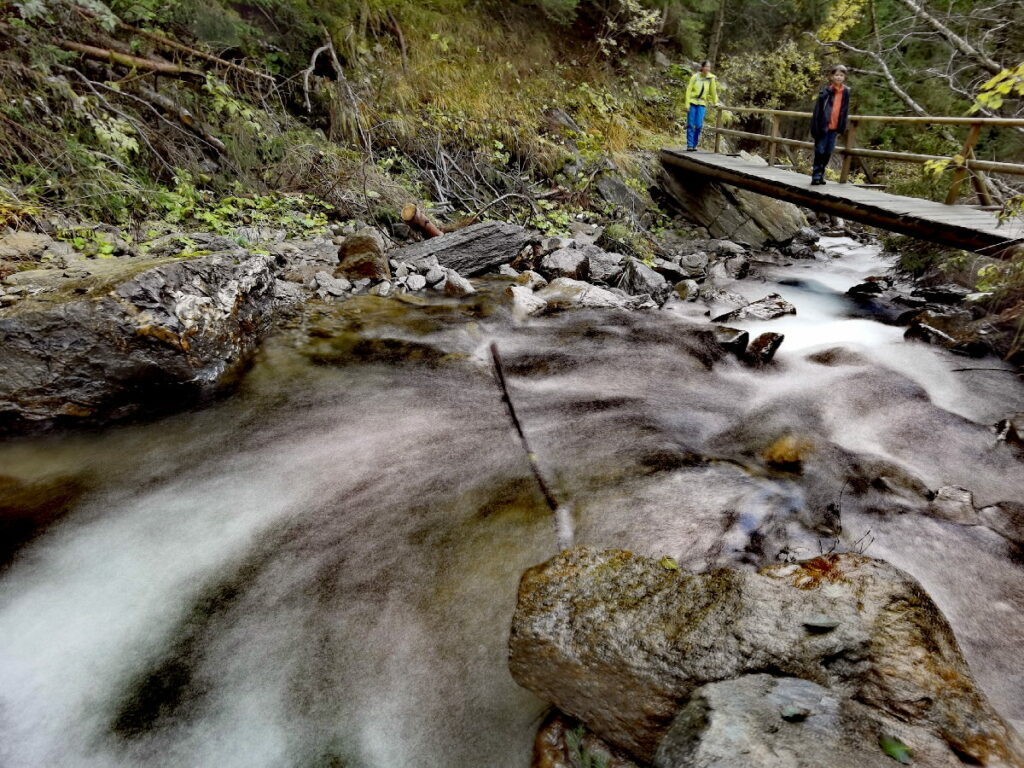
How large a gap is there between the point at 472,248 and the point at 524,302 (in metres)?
1.48

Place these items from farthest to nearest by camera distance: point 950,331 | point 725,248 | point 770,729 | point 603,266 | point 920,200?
point 725,248, point 603,266, point 920,200, point 950,331, point 770,729

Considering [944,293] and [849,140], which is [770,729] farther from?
[849,140]

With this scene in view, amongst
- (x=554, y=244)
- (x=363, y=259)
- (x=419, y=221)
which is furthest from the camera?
(x=554, y=244)

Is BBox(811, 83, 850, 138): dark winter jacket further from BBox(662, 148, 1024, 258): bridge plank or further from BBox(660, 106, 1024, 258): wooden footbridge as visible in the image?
BBox(662, 148, 1024, 258): bridge plank

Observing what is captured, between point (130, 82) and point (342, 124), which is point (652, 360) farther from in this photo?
point (130, 82)

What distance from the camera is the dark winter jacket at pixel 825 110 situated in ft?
24.7

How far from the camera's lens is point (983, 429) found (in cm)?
443

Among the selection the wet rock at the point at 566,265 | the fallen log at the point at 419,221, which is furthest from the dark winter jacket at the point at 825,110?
the fallen log at the point at 419,221

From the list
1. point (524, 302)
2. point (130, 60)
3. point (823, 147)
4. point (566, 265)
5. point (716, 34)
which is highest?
point (716, 34)

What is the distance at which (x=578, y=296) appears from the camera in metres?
7.13

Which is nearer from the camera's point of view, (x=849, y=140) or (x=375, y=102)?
(x=849, y=140)

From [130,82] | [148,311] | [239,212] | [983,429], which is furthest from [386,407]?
[130,82]

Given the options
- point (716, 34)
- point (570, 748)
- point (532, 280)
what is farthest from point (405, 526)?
point (716, 34)

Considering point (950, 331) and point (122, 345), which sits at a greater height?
point (122, 345)
